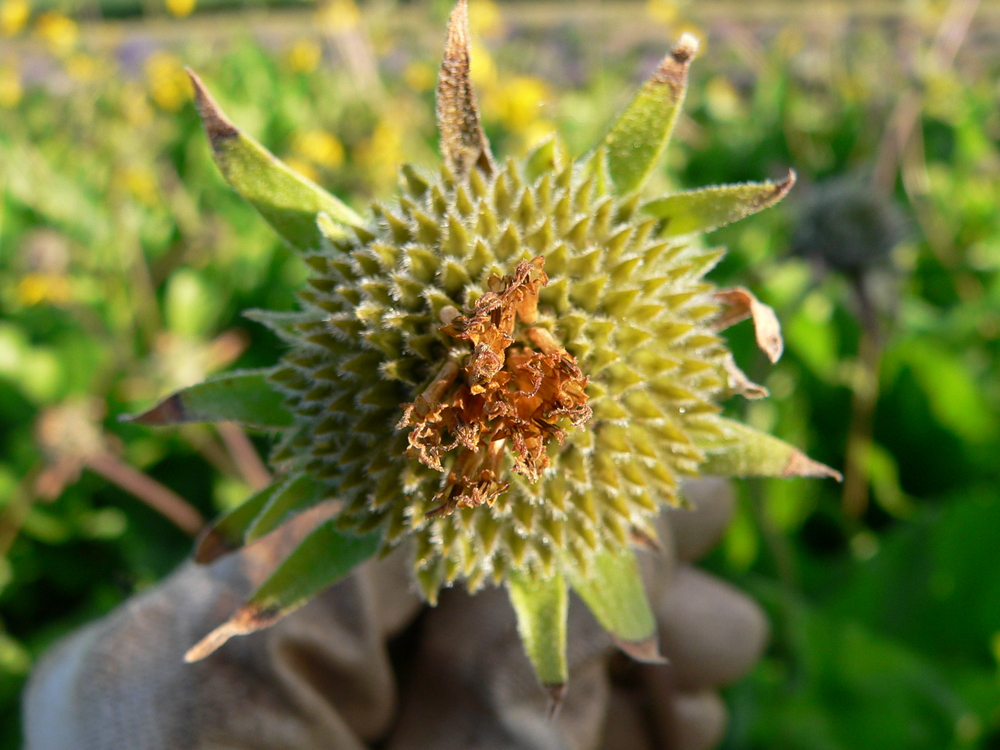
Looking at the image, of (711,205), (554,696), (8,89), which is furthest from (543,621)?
(8,89)

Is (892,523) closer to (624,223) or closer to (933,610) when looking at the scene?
(933,610)

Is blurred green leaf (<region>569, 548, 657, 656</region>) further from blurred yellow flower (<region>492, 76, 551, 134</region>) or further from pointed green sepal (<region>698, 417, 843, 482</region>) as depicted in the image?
blurred yellow flower (<region>492, 76, 551, 134</region>)

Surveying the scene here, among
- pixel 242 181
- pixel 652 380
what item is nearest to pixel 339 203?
pixel 242 181

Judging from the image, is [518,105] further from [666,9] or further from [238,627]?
[238,627]

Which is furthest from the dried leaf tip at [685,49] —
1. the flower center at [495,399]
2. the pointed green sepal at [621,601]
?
the pointed green sepal at [621,601]

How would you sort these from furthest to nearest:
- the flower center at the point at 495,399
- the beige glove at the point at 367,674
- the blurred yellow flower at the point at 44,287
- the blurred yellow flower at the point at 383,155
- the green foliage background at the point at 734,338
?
the blurred yellow flower at the point at 383,155
the blurred yellow flower at the point at 44,287
the green foliage background at the point at 734,338
the beige glove at the point at 367,674
the flower center at the point at 495,399

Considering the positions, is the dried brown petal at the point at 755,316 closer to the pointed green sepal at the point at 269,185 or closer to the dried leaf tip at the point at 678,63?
the dried leaf tip at the point at 678,63
